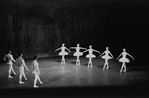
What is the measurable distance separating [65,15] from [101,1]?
453 centimetres

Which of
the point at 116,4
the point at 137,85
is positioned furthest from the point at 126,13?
the point at 137,85

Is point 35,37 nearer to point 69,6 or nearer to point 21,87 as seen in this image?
point 69,6

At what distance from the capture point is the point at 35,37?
1962 cm

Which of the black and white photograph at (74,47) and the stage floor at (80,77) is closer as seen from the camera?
the black and white photograph at (74,47)

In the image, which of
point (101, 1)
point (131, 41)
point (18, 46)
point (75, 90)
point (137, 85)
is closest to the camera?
point (75, 90)

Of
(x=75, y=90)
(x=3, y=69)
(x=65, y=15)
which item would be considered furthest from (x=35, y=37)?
(x=75, y=90)

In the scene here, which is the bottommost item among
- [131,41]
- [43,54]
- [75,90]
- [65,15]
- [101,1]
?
[75,90]

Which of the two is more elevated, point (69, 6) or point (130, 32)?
point (69, 6)

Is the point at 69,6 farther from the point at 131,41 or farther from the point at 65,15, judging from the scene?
the point at 131,41

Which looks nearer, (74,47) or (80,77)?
(80,77)

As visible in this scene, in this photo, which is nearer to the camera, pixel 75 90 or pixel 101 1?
pixel 75 90

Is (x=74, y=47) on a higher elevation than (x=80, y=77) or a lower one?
higher

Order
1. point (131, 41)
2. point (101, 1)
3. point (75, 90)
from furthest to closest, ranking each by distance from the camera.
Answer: point (101, 1)
point (131, 41)
point (75, 90)

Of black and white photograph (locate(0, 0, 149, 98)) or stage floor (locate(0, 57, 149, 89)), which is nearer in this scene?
black and white photograph (locate(0, 0, 149, 98))
